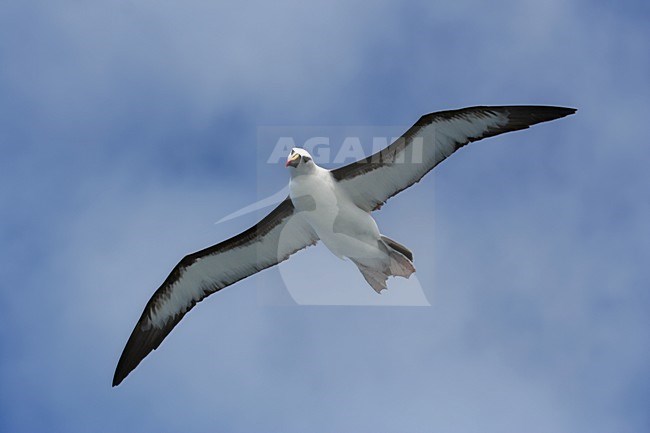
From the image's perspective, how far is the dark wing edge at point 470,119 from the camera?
17.7m

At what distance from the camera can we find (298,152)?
18.2m

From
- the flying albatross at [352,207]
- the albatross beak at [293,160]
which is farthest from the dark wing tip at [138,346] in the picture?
the albatross beak at [293,160]

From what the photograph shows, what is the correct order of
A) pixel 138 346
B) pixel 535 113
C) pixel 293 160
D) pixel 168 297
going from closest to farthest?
pixel 535 113 → pixel 293 160 → pixel 168 297 → pixel 138 346

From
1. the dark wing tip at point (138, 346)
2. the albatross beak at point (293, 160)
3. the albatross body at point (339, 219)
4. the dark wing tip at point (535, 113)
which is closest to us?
the dark wing tip at point (535, 113)

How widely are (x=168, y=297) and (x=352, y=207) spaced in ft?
13.8

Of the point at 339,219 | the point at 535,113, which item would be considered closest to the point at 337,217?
the point at 339,219

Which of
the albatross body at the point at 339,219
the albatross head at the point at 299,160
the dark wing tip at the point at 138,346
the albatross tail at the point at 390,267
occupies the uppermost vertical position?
the albatross head at the point at 299,160

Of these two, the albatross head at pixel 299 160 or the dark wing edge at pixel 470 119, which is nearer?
the dark wing edge at pixel 470 119

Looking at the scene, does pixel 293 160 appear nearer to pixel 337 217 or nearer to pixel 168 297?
pixel 337 217

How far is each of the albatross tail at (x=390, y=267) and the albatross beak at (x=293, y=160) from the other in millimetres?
1994

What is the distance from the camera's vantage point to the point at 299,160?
59.6 feet

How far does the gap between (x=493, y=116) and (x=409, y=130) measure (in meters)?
1.43

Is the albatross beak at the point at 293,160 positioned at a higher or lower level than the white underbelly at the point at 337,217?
higher

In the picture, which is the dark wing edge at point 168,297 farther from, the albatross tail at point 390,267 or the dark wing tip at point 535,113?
the dark wing tip at point 535,113
